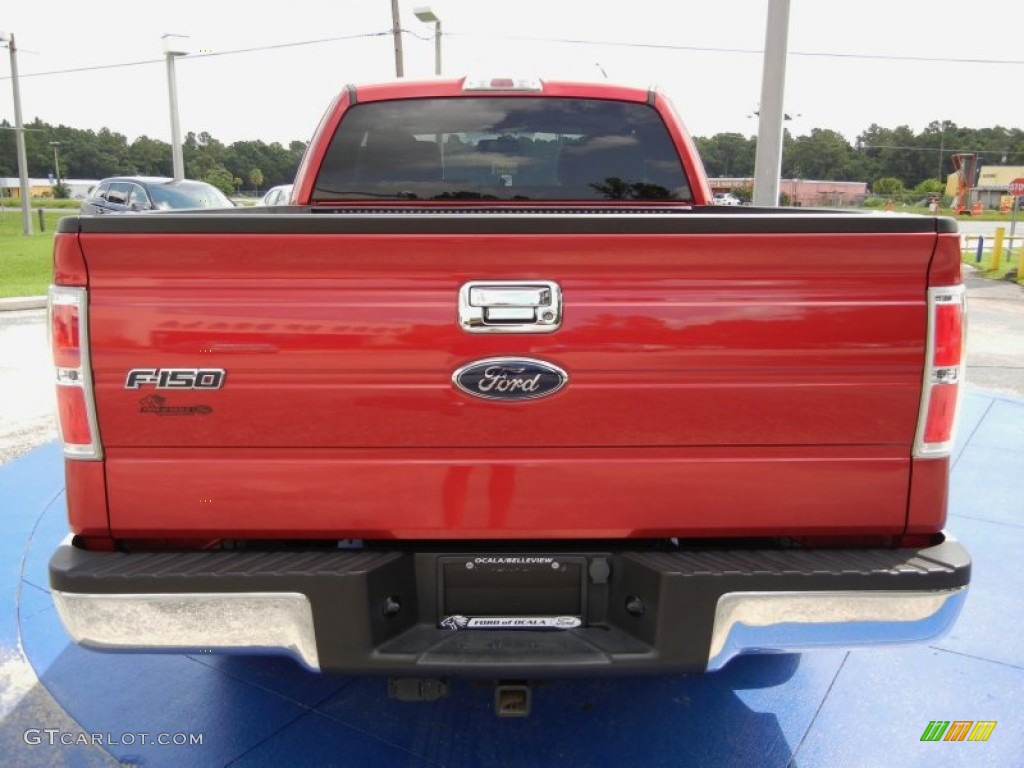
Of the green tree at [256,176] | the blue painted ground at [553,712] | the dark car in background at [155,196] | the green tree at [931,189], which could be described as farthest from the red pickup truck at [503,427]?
the green tree at [931,189]

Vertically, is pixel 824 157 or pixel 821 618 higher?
pixel 824 157

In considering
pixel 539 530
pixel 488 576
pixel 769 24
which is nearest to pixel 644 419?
pixel 539 530

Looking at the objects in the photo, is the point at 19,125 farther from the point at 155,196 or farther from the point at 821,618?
the point at 821,618

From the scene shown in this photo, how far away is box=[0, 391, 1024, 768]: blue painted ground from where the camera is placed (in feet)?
8.64

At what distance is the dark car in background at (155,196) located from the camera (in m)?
15.6

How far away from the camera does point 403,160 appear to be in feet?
12.7

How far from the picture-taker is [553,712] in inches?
113

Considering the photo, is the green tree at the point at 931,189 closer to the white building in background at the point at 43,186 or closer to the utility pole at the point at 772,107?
the white building in background at the point at 43,186

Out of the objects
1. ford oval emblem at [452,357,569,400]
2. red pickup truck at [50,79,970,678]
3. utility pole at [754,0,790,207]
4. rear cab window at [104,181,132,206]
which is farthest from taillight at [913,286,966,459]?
rear cab window at [104,181,132,206]

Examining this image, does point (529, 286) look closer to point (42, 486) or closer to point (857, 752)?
point (857, 752)

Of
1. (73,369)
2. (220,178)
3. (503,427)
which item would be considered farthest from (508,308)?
(220,178)

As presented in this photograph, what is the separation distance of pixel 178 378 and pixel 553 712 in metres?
1.77

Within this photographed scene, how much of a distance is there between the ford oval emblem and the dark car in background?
14.6 metres

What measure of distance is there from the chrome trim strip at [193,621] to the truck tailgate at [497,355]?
0.18 metres
